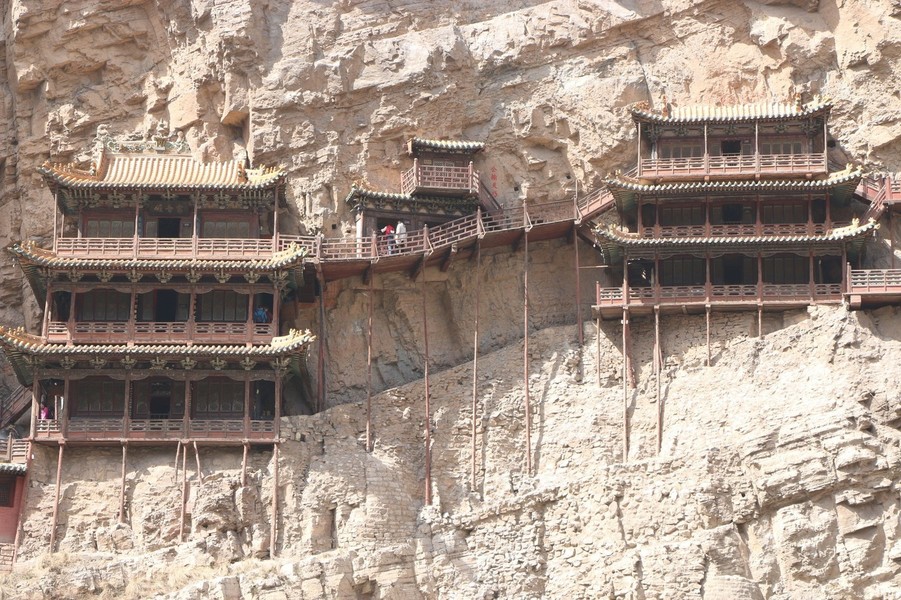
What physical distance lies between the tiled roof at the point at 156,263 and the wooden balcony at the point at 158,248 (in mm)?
461

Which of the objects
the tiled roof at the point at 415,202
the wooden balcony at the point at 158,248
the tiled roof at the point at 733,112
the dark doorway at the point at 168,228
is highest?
the tiled roof at the point at 733,112

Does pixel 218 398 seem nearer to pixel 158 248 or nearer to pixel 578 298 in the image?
pixel 158 248

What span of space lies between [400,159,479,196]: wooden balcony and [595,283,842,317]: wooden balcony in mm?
5556

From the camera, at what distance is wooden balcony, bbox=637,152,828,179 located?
62625 millimetres

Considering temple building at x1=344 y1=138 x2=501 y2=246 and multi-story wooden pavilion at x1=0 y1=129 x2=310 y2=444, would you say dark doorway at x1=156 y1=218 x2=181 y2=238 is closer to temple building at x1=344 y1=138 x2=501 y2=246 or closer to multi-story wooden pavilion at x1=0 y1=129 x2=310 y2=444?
multi-story wooden pavilion at x1=0 y1=129 x2=310 y2=444

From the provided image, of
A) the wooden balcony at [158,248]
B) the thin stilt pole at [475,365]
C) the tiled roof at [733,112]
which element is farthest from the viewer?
the tiled roof at [733,112]

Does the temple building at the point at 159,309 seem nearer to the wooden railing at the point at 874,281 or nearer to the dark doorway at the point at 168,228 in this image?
the dark doorway at the point at 168,228

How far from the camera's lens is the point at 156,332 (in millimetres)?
59750

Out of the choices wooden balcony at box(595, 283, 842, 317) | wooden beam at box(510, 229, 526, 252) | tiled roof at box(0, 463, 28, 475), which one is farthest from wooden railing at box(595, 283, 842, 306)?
tiled roof at box(0, 463, 28, 475)

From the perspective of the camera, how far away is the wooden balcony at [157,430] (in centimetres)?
5809

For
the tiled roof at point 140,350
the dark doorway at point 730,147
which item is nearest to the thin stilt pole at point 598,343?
the dark doorway at point 730,147

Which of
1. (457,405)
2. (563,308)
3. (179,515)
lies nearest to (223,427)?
(179,515)

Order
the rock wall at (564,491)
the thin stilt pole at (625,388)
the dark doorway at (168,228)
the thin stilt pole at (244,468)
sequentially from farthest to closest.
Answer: the dark doorway at (168,228)
the thin stilt pole at (625,388)
the thin stilt pole at (244,468)
the rock wall at (564,491)

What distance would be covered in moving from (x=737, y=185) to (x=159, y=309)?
18.2 meters
